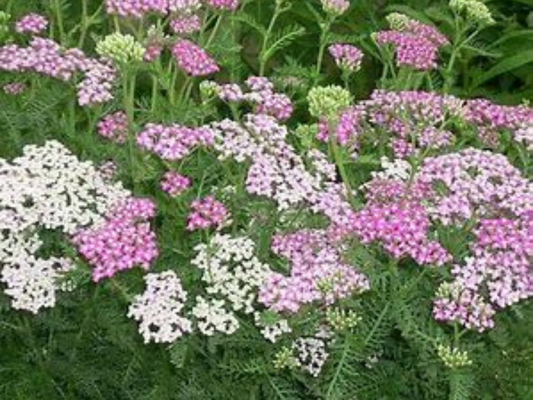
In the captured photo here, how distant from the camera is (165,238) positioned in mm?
3600

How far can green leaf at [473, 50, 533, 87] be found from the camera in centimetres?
556

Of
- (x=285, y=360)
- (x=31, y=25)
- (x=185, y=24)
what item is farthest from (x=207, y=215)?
(x=31, y=25)

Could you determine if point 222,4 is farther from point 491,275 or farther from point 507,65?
point 507,65

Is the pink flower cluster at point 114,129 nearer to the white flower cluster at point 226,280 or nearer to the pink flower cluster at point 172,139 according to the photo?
the pink flower cluster at point 172,139

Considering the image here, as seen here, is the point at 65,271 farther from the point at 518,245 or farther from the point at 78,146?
the point at 518,245

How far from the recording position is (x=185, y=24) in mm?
4004

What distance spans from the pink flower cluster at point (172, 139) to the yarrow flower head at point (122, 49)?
0.20 meters

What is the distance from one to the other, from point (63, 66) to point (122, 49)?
0.38m

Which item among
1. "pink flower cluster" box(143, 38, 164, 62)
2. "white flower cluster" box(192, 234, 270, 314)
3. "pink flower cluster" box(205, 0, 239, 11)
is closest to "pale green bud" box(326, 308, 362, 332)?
"white flower cluster" box(192, 234, 270, 314)

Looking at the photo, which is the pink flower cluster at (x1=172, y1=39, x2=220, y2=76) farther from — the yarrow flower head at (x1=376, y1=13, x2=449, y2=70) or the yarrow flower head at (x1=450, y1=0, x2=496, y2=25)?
the yarrow flower head at (x1=450, y1=0, x2=496, y2=25)

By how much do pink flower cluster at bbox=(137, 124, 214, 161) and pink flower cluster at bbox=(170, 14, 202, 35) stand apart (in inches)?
22.3

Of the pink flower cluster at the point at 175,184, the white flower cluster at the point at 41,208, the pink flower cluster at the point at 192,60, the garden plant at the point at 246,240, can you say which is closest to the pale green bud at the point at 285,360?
the garden plant at the point at 246,240

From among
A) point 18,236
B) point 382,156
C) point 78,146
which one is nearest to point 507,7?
point 382,156

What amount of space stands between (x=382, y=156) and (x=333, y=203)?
0.48 metres
